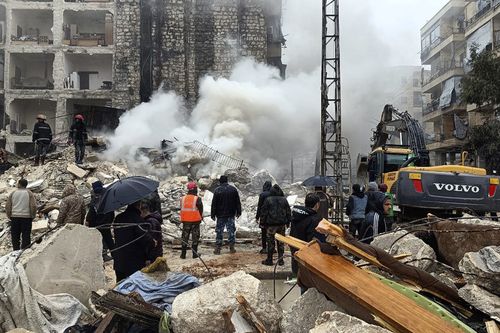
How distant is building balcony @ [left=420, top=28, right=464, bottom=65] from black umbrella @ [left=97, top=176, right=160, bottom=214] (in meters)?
32.1

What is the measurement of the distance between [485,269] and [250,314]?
1706mm

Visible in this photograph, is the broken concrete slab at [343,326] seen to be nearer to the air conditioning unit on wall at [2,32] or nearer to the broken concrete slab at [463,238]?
the broken concrete slab at [463,238]

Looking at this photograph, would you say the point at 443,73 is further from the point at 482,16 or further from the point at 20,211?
the point at 20,211

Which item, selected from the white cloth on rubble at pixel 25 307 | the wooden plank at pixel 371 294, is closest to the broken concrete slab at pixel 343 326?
the wooden plank at pixel 371 294

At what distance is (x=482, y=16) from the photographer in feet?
86.1

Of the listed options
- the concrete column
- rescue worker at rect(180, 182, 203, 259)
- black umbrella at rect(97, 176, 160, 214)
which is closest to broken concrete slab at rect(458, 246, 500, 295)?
black umbrella at rect(97, 176, 160, 214)

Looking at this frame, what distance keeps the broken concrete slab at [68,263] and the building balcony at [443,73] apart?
30.7 meters

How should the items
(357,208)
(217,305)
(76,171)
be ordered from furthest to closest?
1. (76,171)
2. (357,208)
3. (217,305)

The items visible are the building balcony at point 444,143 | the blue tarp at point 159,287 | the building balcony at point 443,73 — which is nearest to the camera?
the blue tarp at point 159,287

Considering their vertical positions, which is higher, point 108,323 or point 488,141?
point 488,141

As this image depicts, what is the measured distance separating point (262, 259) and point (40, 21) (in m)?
26.1

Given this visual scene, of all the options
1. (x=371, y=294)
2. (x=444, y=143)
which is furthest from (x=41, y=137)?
(x=444, y=143)

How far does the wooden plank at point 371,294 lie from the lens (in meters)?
2.43

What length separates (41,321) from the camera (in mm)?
3494
